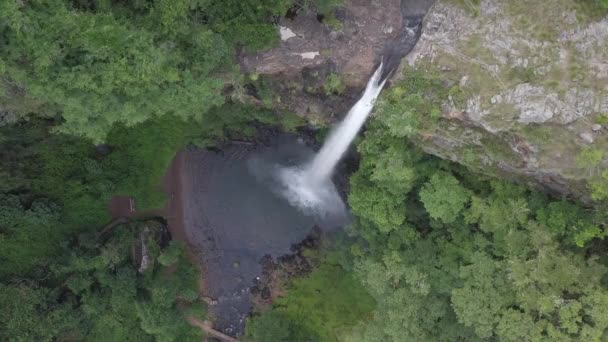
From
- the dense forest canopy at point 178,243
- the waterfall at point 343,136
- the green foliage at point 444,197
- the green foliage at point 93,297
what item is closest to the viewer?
the dense forest canopy at point 178,243

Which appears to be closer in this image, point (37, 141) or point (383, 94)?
point (383, 94)

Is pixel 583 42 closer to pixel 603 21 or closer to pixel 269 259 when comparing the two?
pixel 603 21

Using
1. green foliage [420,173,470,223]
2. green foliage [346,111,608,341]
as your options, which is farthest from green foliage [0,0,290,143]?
green foliage [420,173,470,223]

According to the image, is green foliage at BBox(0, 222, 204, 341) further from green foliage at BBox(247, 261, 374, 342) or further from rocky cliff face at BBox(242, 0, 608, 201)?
rocky cliff face at BBox(242, 0, 608, 201)

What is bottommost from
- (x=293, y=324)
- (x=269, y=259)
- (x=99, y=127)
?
(x=293, y=324)

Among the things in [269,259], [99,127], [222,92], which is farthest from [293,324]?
[99,127]

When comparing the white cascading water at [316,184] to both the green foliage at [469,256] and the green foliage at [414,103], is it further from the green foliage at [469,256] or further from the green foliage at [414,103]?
the green foliage at [414,103]

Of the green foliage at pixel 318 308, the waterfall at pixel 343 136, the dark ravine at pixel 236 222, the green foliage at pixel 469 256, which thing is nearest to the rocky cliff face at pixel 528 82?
the green foliage at pixel 469 256
